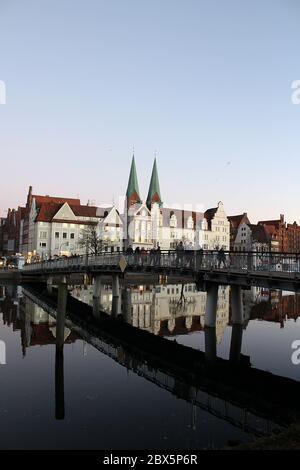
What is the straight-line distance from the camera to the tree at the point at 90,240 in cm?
9075

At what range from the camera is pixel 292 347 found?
25.0 m

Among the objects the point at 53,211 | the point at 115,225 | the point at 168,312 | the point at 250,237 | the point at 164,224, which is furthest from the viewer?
the point at 250,237

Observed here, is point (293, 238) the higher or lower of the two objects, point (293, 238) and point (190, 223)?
the lower

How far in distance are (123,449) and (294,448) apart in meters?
4.71

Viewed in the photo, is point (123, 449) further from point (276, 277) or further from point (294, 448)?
point (276, 277)

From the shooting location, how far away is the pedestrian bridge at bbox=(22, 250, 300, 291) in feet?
71.0

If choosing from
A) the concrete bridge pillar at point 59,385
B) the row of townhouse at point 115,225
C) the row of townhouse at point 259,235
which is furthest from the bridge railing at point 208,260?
the row of townhouse at point 259,235

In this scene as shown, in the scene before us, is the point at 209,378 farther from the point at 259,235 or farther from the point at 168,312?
the point at 259,235

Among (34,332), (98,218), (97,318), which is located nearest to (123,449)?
(34,332)

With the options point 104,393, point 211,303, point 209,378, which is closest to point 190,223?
point 211,303

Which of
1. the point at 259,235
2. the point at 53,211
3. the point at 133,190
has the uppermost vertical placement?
the point at 133,190

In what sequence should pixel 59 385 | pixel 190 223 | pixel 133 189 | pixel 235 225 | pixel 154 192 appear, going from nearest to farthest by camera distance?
pixel 59 385 → pixel 190 223 → pixel 133 189 → pixel 154 192 → pixel 235 225

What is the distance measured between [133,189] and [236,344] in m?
105

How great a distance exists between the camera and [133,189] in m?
128
